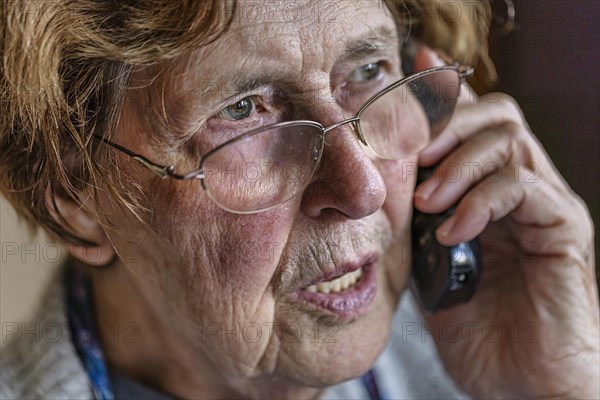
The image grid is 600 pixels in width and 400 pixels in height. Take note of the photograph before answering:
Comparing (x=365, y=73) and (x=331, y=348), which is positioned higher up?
(x=365, y=73)

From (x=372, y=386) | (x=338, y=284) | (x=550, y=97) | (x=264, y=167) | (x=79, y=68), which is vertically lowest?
(x=372, y=386)

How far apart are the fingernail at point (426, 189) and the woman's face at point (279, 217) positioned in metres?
0.05

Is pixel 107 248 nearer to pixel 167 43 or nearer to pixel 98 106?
pixel 98 106

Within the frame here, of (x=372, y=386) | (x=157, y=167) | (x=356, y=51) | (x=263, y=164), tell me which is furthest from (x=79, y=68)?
(x=372, y=386)

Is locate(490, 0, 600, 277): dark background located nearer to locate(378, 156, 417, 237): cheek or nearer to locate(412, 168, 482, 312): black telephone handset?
locate(412, 168, 482, 312): black telephone handset

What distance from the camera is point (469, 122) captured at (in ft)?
4.50

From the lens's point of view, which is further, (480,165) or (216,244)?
(480,165)

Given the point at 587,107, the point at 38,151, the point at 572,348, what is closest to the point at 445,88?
the point at 572,348

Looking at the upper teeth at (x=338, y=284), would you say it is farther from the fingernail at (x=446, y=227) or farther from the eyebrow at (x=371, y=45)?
the eyebrow at (x=371, y=45)

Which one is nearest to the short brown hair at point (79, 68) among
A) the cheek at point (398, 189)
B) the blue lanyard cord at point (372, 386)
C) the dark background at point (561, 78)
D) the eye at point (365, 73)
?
the eye at point (365, 73)

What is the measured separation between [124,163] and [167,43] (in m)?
0.18

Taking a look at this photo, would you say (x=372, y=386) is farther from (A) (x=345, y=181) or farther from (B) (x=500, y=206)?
(A) (x=345, y=181)

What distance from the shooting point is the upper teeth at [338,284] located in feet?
3.89

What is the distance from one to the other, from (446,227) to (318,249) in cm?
28
